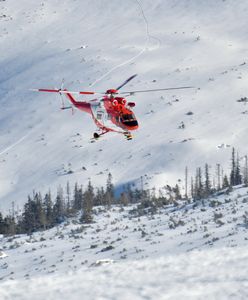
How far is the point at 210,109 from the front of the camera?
74938mm

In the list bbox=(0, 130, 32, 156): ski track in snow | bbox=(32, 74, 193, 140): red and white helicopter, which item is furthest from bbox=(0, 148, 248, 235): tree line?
bbox=(32, 74, 193, 140): red and white helicopter

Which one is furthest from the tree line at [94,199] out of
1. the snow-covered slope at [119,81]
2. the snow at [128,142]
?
the snow-covered slope at [119,81]

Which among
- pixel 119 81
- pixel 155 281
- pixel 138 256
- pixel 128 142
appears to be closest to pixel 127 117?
pixel 138 256

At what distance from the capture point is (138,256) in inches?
1049

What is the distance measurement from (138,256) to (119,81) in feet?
194

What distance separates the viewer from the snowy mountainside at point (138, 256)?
59.3ft

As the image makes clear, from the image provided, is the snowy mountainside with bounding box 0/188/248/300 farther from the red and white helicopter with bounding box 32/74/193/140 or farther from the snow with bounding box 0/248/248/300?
the red and white helicopter with bounding box 32/74/193/140

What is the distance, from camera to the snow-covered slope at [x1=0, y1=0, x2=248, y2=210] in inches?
2675

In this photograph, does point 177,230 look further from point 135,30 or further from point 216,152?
point 135,30

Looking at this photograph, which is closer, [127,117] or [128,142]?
[127,117]

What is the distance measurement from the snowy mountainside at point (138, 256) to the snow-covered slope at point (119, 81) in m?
14.9

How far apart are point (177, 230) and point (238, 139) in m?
38.2

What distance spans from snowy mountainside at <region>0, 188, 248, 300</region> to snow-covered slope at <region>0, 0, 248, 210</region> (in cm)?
1495

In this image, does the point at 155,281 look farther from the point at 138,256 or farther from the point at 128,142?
the point at 128,142
